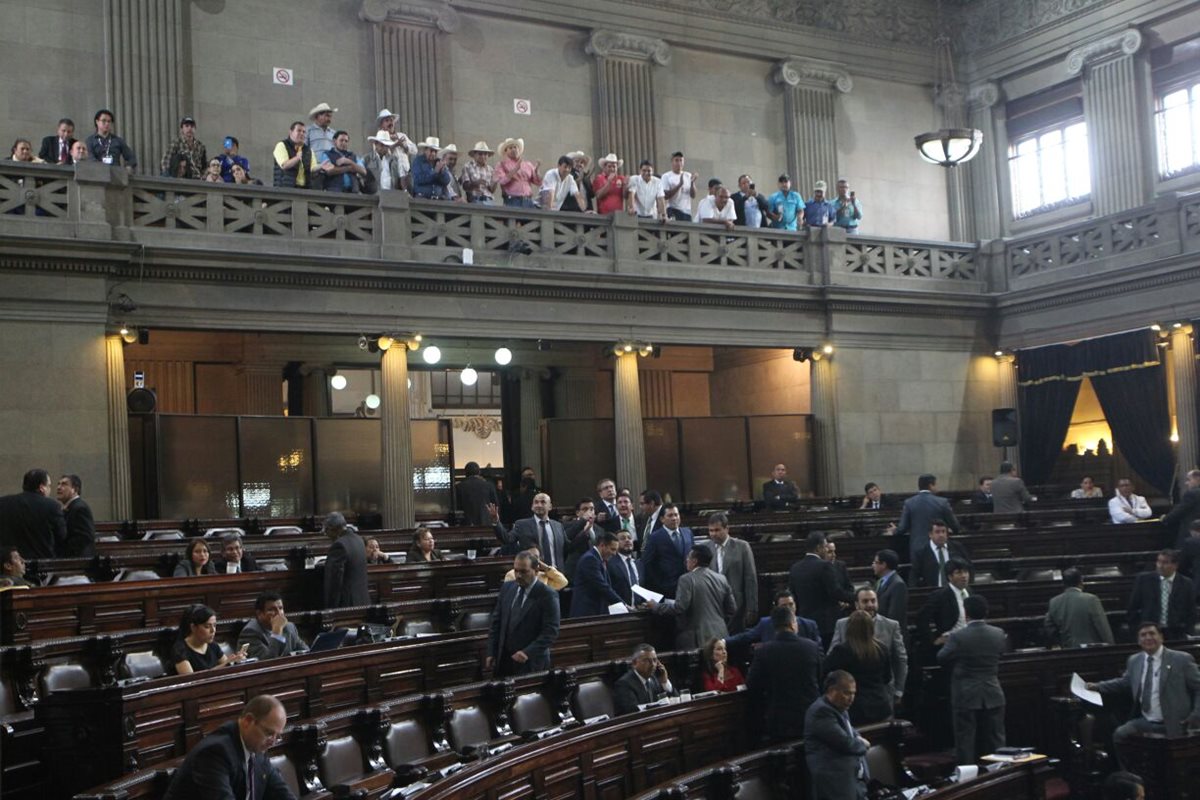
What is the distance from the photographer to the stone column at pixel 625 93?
2369 centimetres

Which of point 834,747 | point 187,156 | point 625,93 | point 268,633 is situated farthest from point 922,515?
point 625,93

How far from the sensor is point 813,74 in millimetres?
25875

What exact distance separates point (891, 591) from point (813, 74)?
1610cm

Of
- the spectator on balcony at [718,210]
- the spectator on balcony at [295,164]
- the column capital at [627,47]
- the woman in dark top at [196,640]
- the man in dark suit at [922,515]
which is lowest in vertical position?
the woman in dark top at [196,640]

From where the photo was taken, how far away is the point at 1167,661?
10.8m

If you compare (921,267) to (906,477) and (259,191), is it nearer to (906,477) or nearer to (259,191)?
(906,477)

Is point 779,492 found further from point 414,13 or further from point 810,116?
point 414,13

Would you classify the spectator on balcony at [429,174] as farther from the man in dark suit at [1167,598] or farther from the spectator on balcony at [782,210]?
the man in dark suit at [1167,598]

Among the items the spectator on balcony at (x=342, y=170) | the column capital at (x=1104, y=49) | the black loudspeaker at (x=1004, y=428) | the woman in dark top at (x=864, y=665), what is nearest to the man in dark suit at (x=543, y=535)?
the woman in dark top at (x=864, y=665)

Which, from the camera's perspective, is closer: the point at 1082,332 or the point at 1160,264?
the point at 1160,264

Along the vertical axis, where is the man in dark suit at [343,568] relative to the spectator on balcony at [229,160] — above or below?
below

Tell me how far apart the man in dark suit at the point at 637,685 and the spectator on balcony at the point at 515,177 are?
11.1 m

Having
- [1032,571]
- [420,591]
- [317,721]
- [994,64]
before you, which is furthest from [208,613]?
[994,64]

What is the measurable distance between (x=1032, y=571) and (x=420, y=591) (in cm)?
671
